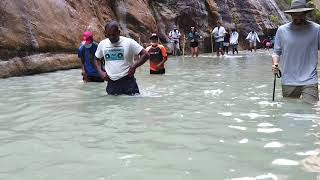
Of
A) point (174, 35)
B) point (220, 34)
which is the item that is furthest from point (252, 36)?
point (174, 35)

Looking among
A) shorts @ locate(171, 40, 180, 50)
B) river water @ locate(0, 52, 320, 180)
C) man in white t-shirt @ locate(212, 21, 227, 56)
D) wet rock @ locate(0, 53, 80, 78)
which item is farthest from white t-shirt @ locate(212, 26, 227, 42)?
river water @ locate(0, 52, 320, 180)

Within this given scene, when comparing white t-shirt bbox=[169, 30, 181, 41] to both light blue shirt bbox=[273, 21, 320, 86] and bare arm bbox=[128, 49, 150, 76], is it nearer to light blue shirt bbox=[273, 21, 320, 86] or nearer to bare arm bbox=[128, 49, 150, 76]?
bare arm bbox=[128, 49, 150, 76]

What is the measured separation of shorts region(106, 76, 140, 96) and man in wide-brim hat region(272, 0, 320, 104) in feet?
8.71

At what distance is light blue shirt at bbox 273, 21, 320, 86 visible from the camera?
7840 mm

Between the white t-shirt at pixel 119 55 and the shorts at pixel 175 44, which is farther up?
the white t-shirt at pixel 119 55

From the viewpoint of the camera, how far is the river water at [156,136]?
177 inches

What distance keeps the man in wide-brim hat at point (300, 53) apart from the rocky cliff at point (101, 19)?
9.42 meters

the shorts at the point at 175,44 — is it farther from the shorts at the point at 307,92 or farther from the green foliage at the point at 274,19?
the shorts at the point at 307,92

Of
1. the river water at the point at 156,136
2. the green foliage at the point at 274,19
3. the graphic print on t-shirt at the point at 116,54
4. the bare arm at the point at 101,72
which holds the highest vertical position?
the green foliage at the point at 274,19

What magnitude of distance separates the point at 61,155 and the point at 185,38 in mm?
27956

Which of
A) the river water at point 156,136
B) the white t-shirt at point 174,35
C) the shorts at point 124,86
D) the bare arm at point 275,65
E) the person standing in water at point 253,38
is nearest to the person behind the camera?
the river water at point 156,136

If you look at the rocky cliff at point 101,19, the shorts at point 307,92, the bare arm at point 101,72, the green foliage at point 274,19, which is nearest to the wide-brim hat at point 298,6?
the shorts at point 307,92

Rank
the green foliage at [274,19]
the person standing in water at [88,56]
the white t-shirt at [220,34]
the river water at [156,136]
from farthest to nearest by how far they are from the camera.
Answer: the green foliage at [274,19]
the white t-shirt at [220,34]
the person standing in water at [88,56]
the river water at [156,136]

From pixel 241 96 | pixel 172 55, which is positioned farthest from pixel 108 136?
pixel 172 55
